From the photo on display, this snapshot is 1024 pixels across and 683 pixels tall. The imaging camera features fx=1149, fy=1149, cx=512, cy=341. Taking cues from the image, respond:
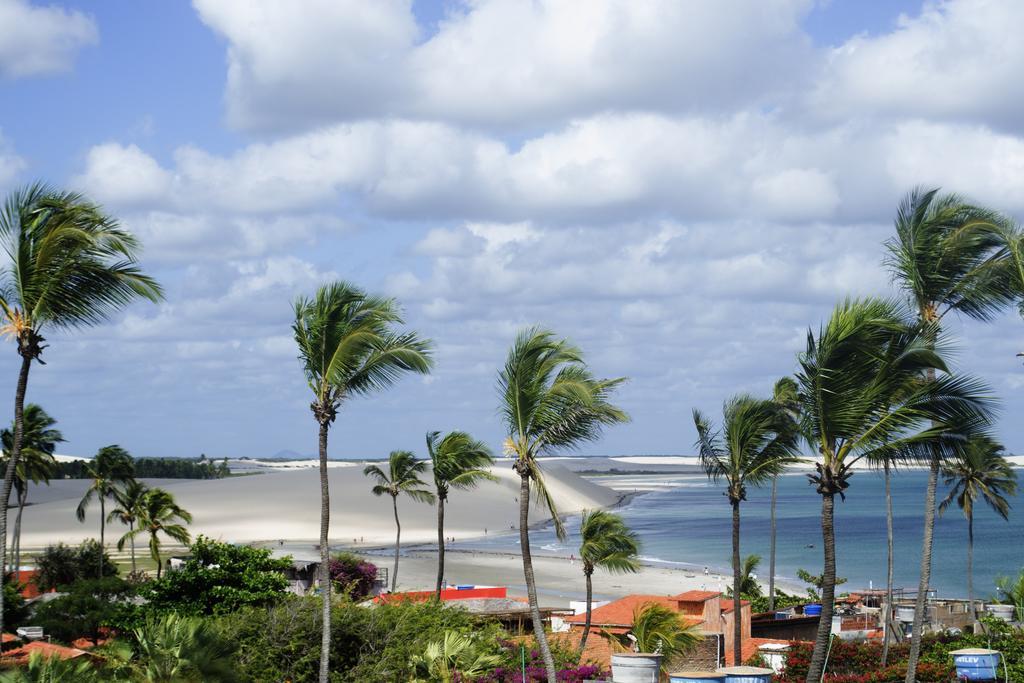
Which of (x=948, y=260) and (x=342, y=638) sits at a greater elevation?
(x=948, y=260)

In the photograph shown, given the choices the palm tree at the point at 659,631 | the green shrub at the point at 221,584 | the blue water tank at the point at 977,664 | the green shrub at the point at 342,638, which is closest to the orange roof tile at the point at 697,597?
the palm tree at the point at 659,631

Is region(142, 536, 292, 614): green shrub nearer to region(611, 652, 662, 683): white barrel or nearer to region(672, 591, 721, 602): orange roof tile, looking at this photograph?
region(611, 652, 662, 683): white barrel

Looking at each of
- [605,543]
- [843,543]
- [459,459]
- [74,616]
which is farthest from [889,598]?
[843,543]

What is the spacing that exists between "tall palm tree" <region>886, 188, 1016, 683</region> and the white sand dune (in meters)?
93.1

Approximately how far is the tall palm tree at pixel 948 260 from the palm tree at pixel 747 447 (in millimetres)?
3302

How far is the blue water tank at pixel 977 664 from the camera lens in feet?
74.0

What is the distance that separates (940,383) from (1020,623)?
39.8ft

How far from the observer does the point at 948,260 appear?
2136 cm

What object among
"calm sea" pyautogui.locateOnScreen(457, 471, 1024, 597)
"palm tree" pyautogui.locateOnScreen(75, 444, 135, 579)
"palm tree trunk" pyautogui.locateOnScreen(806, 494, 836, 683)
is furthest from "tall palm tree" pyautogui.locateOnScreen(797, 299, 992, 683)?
"calm sea" pyautogui.locateOnScreen(457, 471, 1024, 597)

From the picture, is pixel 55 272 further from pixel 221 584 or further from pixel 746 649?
pixel 746 649

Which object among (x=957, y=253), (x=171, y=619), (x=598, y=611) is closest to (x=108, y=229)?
(x=171, y=619)

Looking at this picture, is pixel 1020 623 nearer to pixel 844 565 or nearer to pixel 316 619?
pixel 316 619

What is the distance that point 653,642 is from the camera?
22.7 meters

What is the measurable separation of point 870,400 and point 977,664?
7.45 meters
